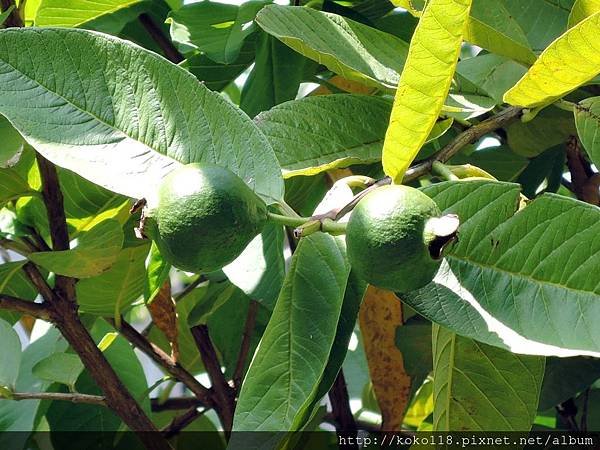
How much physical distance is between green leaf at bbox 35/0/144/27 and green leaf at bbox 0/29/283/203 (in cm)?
34

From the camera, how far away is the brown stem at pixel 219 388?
113 centimetres

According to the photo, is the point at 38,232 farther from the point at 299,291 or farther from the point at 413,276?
the point at 413,276

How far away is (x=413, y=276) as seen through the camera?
1.97ft

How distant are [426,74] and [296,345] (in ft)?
0.77

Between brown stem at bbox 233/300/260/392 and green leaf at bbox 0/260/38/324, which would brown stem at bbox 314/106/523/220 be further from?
green leaf at bbox 0/260/38/324

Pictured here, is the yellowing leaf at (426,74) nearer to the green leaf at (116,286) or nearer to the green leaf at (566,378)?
the green leaf at (116,286)

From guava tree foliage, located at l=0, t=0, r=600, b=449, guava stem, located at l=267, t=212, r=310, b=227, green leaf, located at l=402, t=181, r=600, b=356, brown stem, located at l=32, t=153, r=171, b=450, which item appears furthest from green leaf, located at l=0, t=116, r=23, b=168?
green leaf, located at l=402, t=181, r=600, b=356

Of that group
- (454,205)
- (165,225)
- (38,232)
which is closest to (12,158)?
(38,232)

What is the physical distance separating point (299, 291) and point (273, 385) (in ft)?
0.26

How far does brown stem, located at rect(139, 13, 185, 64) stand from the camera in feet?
3.88

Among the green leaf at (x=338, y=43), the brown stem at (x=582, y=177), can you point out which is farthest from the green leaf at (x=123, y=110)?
the brown stem at (x=582, y=177)

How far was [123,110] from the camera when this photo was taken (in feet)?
2.36

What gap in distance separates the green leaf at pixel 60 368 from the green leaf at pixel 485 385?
48 cm

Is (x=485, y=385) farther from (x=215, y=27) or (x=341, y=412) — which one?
(x=215, y=27)
